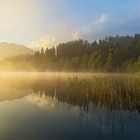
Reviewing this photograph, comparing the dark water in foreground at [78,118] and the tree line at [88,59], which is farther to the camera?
the tree line at [88,59]

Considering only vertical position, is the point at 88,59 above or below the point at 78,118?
above

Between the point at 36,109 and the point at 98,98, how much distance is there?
19.7ft

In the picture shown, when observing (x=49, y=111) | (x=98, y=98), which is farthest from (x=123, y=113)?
(x=49, y=111)

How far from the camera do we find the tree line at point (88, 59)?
305ft

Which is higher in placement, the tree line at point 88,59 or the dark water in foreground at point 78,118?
the tree line at point 88,59

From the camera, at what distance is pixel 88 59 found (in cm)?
11250

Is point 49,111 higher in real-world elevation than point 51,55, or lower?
lower

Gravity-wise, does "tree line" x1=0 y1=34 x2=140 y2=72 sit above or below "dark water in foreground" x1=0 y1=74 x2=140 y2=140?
above

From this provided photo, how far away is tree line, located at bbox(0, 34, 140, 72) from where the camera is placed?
305ft

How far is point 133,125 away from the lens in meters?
17.1

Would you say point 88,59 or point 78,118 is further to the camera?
point 88,59

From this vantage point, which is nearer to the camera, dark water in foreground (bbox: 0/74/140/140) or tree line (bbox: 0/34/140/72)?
dark water in foreground (bbox: 0/74/140/140)

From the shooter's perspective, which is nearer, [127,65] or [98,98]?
[98,98]

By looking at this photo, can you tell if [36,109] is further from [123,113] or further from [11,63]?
[11,63]
